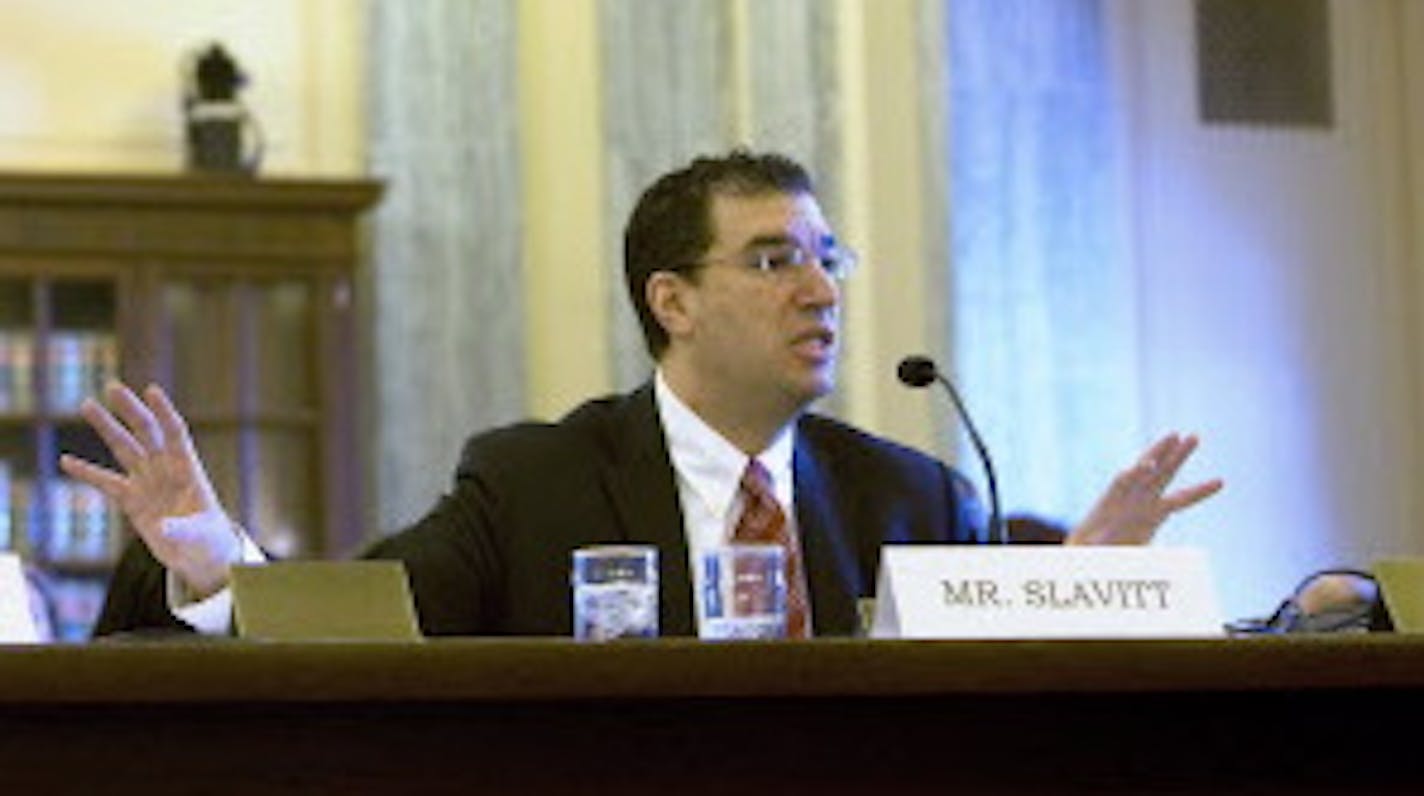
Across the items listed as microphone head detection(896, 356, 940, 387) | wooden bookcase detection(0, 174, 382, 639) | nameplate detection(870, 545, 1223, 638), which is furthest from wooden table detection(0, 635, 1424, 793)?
wooden bookcase detection(0, 174, 382, 639)

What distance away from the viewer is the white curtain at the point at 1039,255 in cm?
719

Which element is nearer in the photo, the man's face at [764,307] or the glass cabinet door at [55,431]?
the man's face at [764,307]

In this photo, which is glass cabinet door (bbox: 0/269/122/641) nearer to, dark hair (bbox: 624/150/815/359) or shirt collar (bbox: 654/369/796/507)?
dark hair (bbox: 624/150/815/359)

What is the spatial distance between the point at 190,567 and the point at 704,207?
1049 millimetres

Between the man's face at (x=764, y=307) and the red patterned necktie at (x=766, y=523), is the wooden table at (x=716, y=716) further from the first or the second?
the man's face at (x=764, y=307)

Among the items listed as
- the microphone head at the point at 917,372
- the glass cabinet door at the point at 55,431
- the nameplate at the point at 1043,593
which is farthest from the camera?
the glass cabinet door at the point at 55,431

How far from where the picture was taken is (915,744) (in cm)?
239

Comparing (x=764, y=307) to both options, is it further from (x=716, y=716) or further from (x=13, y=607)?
(x=716, y=716)

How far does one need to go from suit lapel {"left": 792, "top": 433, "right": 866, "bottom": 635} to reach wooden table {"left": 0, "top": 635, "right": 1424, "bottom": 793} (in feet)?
3.87

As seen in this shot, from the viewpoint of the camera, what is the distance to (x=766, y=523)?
149 inches

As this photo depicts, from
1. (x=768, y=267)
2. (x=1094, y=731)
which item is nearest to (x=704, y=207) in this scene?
(x=768, y=267)

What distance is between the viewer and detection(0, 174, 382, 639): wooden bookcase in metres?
7.02

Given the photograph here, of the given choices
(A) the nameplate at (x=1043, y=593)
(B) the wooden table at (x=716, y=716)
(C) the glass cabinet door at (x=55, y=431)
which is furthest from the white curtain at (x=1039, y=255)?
(B) the wooden table at (x=716, y=716)

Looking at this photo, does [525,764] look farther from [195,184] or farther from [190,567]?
[195,184]
